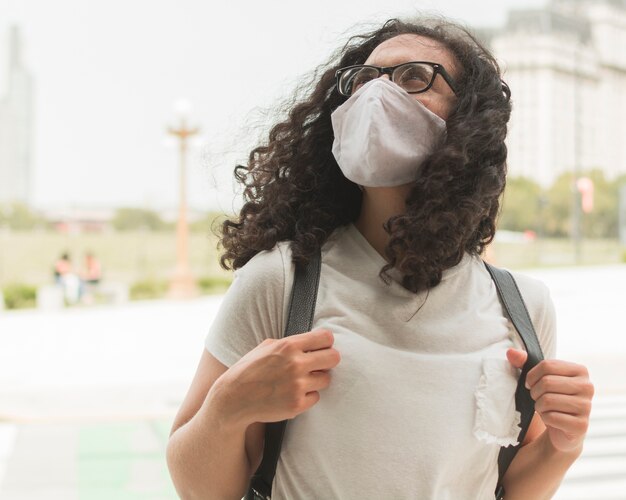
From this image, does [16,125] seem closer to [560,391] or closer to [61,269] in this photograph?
[61,269]

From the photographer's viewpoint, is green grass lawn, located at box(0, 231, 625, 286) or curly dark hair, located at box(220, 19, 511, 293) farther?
green grass lawn, located at box(0, 231, 625, 286)

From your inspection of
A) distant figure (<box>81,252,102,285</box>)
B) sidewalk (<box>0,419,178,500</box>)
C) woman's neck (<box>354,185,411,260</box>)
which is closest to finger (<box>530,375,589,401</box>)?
woman's neck (<box>354,185,411,260</box>)

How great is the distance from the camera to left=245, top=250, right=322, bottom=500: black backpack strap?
2.61 ft

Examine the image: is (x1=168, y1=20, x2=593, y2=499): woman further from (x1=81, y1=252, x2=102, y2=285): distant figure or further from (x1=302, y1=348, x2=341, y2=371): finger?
(x1=81, y1=252, x2=102, y2=285): distant figure

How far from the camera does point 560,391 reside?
2.66ft

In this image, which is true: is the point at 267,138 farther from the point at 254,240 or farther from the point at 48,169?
the point at 48,169

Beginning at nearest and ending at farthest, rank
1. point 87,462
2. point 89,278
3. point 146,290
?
point 87,462, point 89,278, point 146,290

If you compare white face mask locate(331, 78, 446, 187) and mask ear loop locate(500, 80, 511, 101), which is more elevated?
mask ear loop locate(500, 80, 511, 101)

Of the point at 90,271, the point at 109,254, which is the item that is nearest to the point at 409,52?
the point at 90,271

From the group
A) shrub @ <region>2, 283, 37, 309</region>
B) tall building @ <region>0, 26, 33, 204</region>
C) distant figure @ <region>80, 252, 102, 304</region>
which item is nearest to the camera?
distant figure @ <region>80, 252, 102, 304</region>

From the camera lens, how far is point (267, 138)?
1.02 metres

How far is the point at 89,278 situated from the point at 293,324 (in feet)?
38.0

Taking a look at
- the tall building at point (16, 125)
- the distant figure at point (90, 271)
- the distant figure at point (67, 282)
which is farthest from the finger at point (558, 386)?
the tall building at point (16, 125)

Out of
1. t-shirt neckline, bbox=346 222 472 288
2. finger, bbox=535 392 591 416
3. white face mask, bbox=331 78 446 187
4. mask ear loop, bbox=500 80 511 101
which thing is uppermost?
mask ear loop, bbox=500 80 511 101
